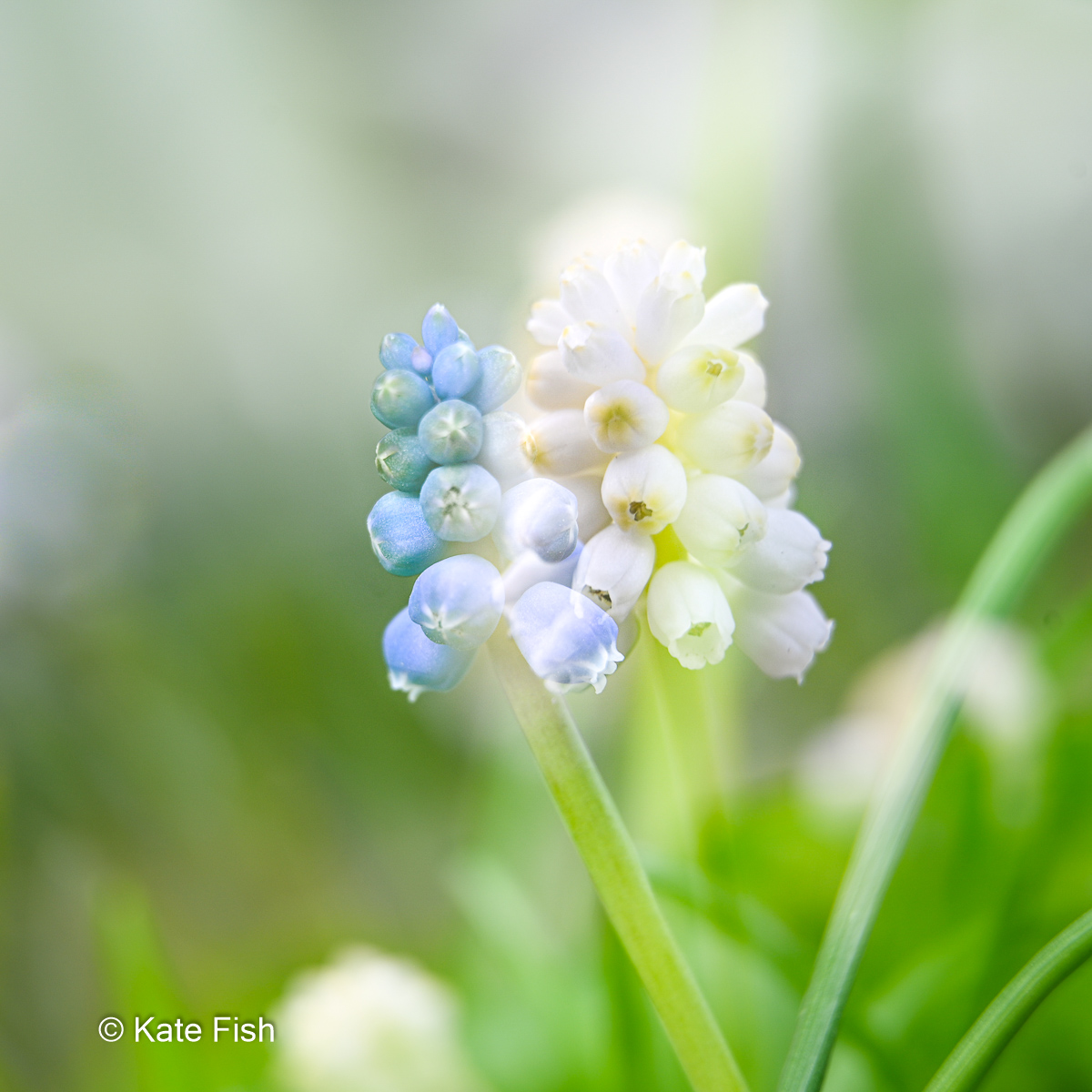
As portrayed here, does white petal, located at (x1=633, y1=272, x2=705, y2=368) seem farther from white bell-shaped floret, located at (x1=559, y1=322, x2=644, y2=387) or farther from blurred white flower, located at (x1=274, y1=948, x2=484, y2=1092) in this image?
blurred white flower, located at (x1=274, y1=948, x2=484, y2=1092)

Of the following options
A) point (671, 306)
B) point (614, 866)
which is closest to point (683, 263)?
point (671, 306)

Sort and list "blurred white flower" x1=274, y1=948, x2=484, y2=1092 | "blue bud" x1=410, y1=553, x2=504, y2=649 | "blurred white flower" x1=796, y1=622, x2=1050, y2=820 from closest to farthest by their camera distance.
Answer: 1. "blue bud" x1=410, y1=553, x2=504, y2=649
2. "blurred white flower" x1=274, y1=948, x2=484, y2=1092
3. "blurred white flower" x1=796, y1=622, x2=1050, y2=820

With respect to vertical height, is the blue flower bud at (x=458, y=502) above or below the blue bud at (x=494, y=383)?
below

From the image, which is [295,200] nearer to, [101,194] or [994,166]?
[101,194]

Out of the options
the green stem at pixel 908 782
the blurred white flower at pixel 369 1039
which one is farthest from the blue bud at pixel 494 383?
the blurred white flower at pixel 369 1039

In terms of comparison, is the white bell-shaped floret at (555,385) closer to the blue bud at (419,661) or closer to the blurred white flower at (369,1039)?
the blue bud at (419,661)

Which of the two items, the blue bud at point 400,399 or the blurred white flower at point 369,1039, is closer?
the blue bud at point 400,399

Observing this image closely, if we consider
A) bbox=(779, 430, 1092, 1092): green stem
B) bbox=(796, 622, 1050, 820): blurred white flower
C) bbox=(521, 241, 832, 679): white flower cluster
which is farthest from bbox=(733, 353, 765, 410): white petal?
bbox=(796, 622, 1050, 820): blurred white flower
